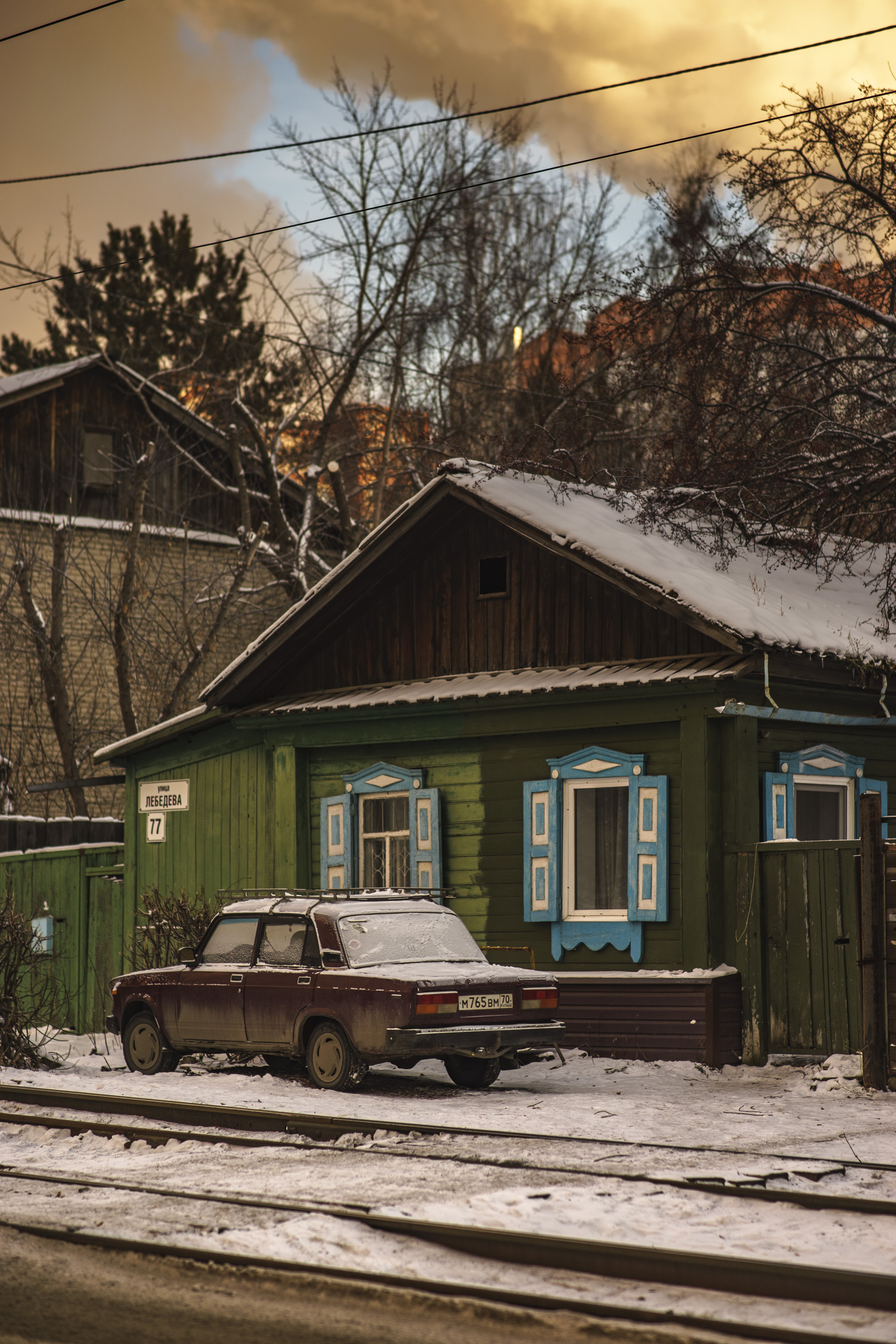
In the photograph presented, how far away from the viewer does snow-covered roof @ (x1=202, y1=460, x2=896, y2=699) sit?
1518cm

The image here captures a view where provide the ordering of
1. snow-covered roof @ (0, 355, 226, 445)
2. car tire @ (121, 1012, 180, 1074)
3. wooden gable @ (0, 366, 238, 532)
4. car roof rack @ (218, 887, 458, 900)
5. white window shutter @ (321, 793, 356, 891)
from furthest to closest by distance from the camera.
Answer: wooden gable @ (0, 366, 238, 532) < snow-covered roof @ (0, 355, 226, 445) < white window shutter @ (321, 793, 356, 891) < car tire @ (121, 1012, 180, 1074) < car roof rack @ (218, 887, 458, 900)

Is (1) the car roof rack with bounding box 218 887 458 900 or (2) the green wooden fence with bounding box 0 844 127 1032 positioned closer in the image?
(1) the car roof rack with bounding box 218 887 458 900

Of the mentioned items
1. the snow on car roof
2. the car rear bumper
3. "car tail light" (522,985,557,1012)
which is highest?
the snow on car roof

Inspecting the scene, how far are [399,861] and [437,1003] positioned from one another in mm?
5534

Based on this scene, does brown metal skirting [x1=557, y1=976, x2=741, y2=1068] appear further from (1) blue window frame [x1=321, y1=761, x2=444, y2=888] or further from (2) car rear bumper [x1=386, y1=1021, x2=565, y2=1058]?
(1) blue window frame [x1=321, y1=761, x2=444, y2=888]

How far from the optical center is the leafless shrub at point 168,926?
58.2ft

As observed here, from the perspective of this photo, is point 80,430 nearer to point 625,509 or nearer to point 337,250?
point 337,250

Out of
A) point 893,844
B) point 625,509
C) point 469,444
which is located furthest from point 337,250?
point 893,844

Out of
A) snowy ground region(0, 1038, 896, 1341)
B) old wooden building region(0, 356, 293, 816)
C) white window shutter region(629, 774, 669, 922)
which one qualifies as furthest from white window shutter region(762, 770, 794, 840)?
old wooden building region(0, 356, 293, 816)

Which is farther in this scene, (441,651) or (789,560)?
(789,560)

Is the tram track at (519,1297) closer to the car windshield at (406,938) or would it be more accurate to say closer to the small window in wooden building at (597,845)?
the car windshield at (406,938)

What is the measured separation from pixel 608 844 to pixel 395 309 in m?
21.4

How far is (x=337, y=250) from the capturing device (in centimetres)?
3406

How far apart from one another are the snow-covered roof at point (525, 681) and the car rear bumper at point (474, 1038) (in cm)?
369
